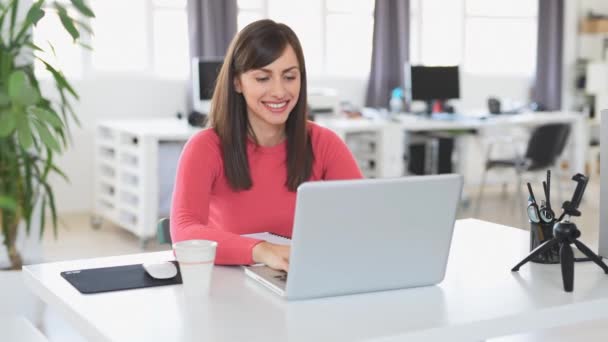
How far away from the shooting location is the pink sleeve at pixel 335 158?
2.27 meters

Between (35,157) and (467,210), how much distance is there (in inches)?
148

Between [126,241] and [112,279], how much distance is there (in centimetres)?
360

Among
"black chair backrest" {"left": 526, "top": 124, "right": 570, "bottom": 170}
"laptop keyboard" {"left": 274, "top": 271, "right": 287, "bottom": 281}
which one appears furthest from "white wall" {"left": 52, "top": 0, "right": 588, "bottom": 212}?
"laptop keyboard" {"left": 274, "top": 271, "right": 287, "bottom": 281}

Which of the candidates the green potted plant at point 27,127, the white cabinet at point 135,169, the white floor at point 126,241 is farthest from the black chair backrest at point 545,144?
the green potted plant at point 27,127

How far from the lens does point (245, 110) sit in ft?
7.12

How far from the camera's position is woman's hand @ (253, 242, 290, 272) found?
1.58 meters

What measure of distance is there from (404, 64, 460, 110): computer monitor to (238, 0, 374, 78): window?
2.73 ft

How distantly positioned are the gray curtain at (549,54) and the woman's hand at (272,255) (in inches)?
268

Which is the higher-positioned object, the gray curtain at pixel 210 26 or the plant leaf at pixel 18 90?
the gray curtain at pixel 210 26

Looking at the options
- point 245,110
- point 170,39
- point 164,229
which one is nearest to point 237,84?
point 245,110

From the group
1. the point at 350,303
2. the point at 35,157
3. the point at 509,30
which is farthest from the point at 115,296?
the point at 509,30

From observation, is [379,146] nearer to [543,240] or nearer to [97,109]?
[97,109]

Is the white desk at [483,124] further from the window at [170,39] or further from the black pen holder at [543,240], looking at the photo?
the black pen holder at [543,240]

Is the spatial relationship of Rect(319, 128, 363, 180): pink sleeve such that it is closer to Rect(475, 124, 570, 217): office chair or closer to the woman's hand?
the woman's hand
